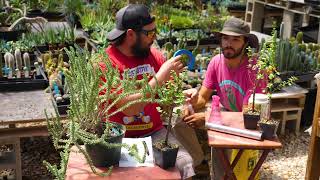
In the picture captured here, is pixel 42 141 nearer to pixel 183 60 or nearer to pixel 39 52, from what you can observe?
pixel 39 52

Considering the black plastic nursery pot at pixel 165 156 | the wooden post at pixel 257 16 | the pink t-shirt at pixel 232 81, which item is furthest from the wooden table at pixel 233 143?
the wooden post at pixel 257 16

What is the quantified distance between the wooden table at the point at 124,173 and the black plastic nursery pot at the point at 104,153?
3 centimetres

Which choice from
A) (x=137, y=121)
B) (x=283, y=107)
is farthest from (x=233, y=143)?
(x=283, y=107)

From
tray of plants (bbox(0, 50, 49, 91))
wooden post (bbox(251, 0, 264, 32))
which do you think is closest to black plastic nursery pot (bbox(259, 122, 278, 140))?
tray of plants (bbox(0, 50, 49, 91))

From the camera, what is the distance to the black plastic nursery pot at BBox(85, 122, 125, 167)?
7.08ft

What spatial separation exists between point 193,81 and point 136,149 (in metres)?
2.40

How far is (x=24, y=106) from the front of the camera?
3.56 metres

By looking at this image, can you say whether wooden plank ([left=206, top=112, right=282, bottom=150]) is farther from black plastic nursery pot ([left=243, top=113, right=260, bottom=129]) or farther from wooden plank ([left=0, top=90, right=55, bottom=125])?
wooden plank ([left=0, top=90, right=55, bottom=125])

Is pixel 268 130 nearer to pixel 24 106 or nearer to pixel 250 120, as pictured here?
pixel 250 120

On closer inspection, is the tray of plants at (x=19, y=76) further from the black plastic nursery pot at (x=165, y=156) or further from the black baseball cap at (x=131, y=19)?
the black plastic nursery pot at (x=165, y=156)

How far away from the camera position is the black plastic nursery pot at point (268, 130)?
2568mm

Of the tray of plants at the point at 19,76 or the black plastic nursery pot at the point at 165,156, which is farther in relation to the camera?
the tray of plants at the point at 19,76

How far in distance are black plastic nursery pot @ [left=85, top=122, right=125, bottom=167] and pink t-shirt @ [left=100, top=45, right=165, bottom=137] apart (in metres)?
0.64

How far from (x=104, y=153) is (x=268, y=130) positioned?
0.98 metres
